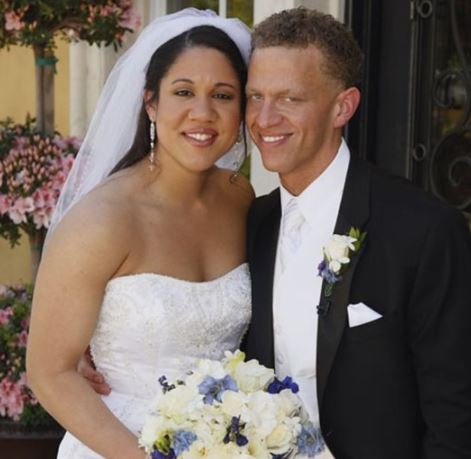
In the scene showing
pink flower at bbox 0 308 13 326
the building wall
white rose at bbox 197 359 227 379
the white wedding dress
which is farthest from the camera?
the building wall

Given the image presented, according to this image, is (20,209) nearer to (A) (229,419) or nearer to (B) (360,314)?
(B) (360,314)

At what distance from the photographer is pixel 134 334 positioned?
3031 millimetres

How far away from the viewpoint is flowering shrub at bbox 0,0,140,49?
14.3 ft

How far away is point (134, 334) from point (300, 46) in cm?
96

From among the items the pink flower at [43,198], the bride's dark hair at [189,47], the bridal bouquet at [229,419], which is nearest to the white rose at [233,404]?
the bridal bouquet at [229,419]

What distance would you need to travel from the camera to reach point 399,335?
8.63 ft

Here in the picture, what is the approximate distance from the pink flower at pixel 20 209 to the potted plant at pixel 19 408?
1.40 feet

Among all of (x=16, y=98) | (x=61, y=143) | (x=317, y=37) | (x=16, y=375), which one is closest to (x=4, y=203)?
(x=61, y=143)

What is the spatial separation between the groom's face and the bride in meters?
0.24

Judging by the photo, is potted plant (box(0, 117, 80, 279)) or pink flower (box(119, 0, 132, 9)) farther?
pink flower (box(119, 0, 132, 9))

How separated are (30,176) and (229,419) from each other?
2.24 metres

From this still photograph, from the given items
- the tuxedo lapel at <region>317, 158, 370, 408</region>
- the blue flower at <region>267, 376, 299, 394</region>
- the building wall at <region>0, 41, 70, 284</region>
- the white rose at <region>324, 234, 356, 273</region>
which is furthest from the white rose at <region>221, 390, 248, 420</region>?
the building wall at <region>0, 41, 70, 284</region>

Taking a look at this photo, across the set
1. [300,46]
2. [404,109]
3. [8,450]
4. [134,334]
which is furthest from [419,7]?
[8,450]

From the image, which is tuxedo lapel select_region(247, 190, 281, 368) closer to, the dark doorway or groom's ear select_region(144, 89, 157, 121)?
groom's ear select_region(144, 89, 157, 121)
